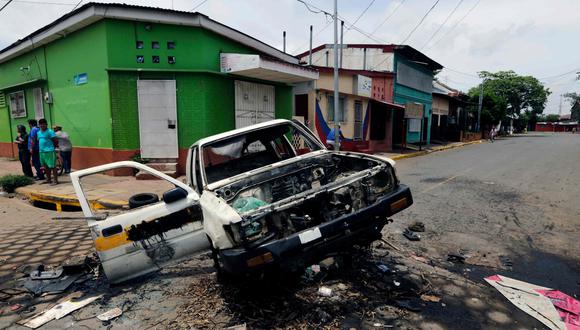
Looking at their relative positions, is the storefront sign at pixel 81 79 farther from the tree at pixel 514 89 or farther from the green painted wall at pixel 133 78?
the tree at pixel 514 89

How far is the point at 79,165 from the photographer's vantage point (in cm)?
1140

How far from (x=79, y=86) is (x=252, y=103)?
5.76 m

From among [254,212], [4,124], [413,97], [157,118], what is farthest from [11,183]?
[413,97]

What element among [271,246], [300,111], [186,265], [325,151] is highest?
[300,111]

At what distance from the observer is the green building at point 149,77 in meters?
9.83

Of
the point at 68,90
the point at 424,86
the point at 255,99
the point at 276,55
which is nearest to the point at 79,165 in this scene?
the point at 68,90

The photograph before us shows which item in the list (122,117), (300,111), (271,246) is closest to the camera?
(271,246)

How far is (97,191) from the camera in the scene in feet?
26.0

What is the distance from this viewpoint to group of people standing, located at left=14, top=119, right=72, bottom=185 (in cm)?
860

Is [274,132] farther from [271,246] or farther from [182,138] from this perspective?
[182,138]

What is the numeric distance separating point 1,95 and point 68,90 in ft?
26.0

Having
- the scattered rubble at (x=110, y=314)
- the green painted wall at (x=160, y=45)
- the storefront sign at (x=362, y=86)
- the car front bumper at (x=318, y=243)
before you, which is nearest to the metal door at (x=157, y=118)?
the green painted wall at (x=160, y=45)

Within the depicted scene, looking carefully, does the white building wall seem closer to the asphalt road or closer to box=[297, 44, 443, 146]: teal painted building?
box=[297, 44, 443, 146]: teal painted building

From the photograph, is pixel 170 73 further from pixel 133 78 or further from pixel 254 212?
pixel 254 212
